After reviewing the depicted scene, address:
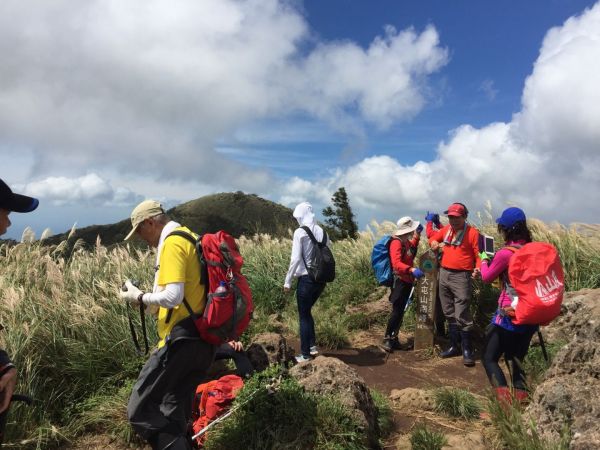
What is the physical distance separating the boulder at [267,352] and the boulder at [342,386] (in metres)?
0.85

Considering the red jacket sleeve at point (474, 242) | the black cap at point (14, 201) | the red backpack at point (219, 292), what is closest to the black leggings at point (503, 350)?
the red jacket sleeve at point (474, 242)

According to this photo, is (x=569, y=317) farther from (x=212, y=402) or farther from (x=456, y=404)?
(x=212, y=402)

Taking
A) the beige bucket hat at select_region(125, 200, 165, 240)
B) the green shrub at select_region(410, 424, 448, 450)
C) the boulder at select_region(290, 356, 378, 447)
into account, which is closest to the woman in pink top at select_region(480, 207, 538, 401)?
the green shrub at select_region(410, 424, 448, 450)

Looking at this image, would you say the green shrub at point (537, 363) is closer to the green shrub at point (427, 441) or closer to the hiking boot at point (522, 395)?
the hiking boot at point (522, 395)

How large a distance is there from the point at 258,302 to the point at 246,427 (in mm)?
5381

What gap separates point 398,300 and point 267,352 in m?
2.78

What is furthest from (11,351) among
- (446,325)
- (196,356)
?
(446,325)

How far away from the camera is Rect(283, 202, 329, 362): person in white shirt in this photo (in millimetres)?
6137

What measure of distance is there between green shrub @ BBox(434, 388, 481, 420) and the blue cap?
168cm

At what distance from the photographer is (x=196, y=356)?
331 cm

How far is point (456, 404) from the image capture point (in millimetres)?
4270

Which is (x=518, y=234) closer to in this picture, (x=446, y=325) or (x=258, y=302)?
(x=446, y=325)

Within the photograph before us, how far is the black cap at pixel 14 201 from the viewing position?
2.46 metres

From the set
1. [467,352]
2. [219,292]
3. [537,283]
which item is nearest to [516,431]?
[537,283]
